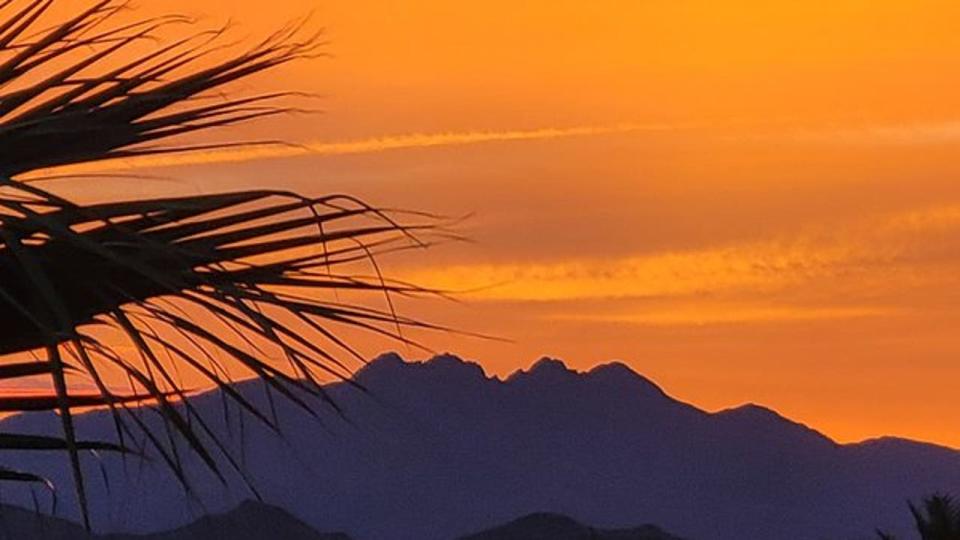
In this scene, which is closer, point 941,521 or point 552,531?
point 941,521

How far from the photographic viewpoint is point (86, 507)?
365cm

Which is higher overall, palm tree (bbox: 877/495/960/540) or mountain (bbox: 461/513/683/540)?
mountain (bbox: 461/513/683/540)

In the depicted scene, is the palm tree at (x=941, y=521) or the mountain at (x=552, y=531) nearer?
the palm tree at (x=941, y=521)

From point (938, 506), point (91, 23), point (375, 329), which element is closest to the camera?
point (375, 329)

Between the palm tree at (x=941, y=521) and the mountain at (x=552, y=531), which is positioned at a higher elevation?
the mountain at (x=552, y=531)

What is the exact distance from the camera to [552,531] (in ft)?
407

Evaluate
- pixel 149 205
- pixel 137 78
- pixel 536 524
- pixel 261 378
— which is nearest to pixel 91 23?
pixel 137 78

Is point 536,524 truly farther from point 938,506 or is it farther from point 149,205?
point 149,205

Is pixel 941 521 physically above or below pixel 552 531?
below

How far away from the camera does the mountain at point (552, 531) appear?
121062mm

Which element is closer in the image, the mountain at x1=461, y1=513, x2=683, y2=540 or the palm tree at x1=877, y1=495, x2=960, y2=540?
the palm tree at x1=877, y1=495, x2=960, y2=540

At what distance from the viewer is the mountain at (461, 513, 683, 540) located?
397 ft

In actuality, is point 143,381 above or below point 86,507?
above

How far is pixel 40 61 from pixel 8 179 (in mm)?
594
